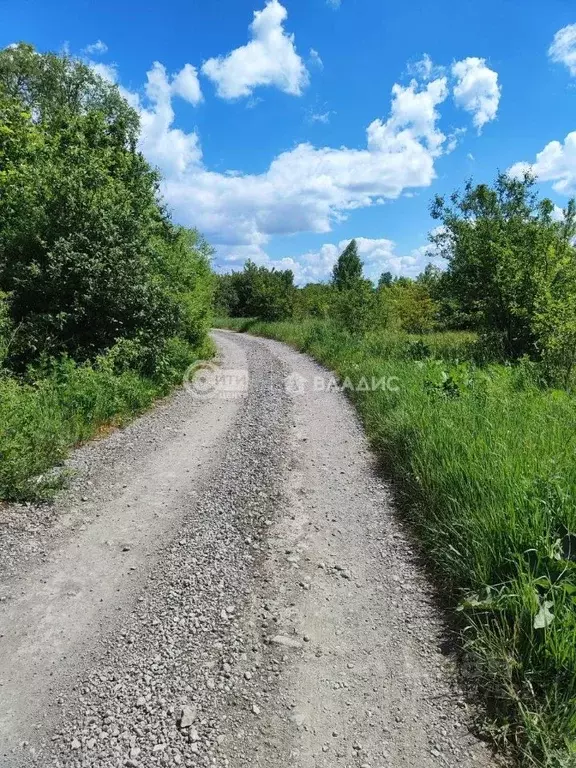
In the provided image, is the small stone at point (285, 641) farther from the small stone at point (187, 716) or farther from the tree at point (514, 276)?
the tree at point (514, 276)

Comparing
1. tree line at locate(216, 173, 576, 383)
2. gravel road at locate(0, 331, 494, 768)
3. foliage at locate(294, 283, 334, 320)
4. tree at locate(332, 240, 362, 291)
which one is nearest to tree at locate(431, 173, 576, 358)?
tree line at locate(216, 173, 576, 383)

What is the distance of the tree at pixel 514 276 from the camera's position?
10172mm

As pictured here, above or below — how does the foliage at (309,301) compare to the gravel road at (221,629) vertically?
above

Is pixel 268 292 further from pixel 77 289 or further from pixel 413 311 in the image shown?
pixel 77 289

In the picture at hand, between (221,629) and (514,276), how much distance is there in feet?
37.4

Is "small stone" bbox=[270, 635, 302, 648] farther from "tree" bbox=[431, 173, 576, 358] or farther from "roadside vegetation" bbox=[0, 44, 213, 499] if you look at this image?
"tree" bbox=[431, 173, 576, 358]

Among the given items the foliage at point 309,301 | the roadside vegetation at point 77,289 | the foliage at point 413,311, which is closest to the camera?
the roadside vegetation at point 77,289

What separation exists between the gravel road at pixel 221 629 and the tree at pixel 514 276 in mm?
7302

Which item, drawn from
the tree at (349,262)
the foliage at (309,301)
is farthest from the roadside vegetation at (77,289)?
the tree at (349,262)

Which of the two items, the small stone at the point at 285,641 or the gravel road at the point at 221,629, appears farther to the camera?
the small stone at the point at 285,641

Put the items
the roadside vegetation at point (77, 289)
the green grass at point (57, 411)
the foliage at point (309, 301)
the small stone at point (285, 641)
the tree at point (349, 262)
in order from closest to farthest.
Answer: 1. the small stone at point (285, 641)
2. the green grass at point (57, 411)
3. the roadside vegetation at point (77, 289)
4. the foliage at point (309, 301)
5. the tree at point (349, 262)

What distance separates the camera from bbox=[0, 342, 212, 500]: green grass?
469cm

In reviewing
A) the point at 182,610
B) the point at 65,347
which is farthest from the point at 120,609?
the point at 65,347

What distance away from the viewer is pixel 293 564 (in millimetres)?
3717
